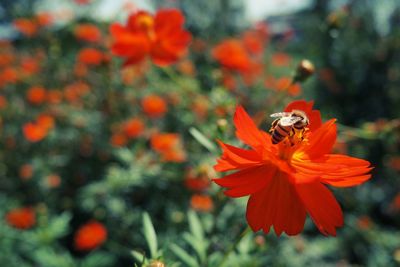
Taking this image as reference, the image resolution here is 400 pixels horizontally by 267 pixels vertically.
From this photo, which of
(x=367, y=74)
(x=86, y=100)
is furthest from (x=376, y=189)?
(x=86, y=100)

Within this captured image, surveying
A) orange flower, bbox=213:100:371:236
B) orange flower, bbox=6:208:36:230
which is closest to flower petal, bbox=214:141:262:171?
orange flower, bbox=213:100:371:236

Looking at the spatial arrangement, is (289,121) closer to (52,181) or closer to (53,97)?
(52,181)

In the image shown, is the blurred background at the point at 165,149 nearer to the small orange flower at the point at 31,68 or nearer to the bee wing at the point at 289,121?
the small orange flower at the point at 31,68

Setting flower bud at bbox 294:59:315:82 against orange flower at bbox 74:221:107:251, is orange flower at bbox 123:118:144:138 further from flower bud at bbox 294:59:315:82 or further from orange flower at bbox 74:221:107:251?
flower bud at bbox 294:59:315:82

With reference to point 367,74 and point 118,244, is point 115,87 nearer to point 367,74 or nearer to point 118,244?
point 118,244

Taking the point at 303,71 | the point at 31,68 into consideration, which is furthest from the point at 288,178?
the point at 31,68
